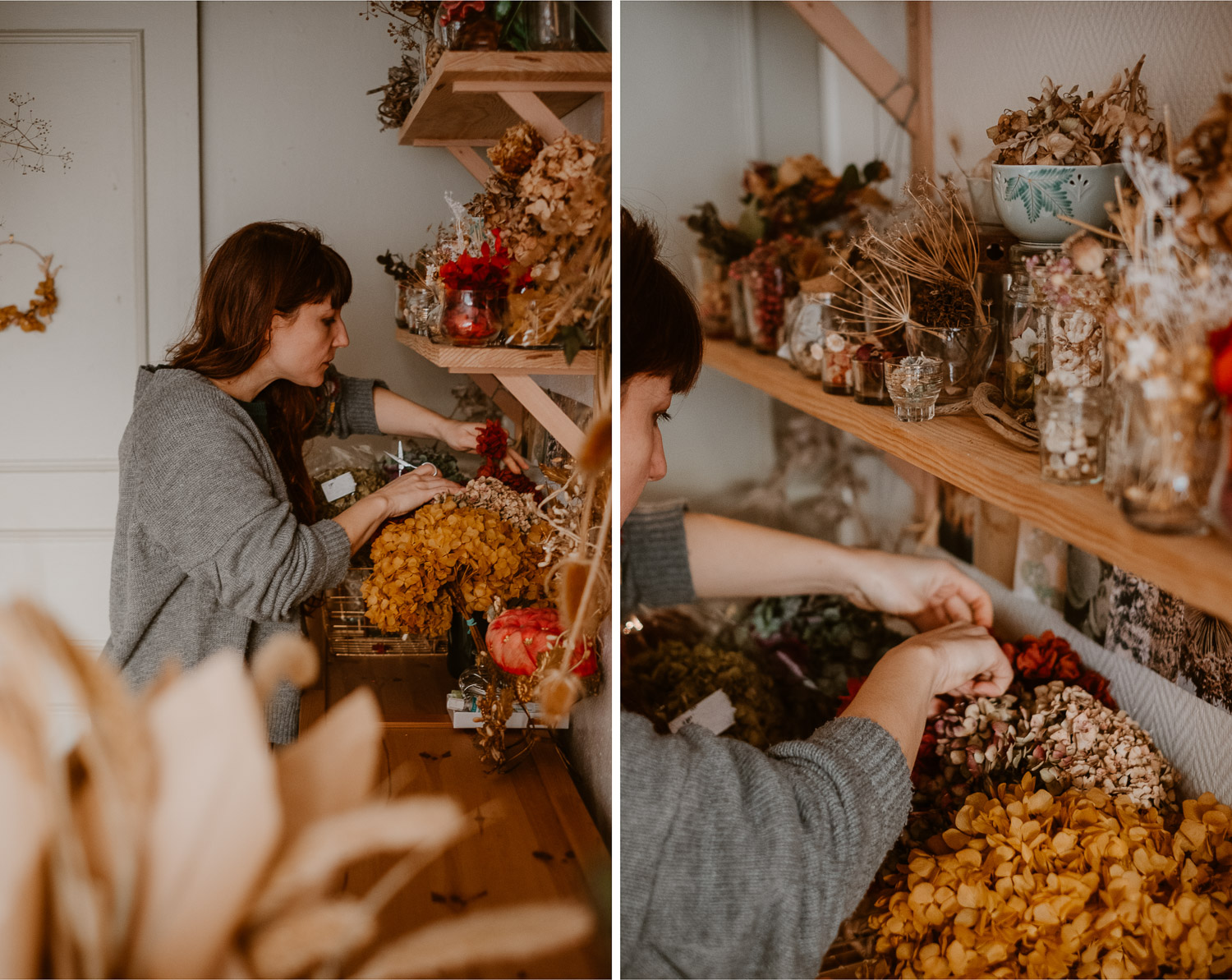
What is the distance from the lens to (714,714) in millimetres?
1348

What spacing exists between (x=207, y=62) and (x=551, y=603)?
2.13 ft

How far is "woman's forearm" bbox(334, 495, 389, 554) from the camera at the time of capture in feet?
3.17

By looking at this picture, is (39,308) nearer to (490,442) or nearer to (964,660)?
(490,442)

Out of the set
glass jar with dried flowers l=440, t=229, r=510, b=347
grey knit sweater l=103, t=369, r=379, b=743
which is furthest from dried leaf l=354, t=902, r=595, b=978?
glass jar with dried flowers l=440, t=229, r=510, b=347

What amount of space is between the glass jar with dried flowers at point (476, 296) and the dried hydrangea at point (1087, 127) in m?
0.61

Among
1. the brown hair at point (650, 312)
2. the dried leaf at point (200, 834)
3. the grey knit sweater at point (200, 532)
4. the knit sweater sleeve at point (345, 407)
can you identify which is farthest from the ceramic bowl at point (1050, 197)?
the dried leaf at point (200, 834)

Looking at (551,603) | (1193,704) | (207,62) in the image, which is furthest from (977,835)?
(207,62)

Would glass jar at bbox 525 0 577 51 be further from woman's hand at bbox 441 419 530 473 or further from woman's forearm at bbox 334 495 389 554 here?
woman's forearm at bbox 334 495 389 554

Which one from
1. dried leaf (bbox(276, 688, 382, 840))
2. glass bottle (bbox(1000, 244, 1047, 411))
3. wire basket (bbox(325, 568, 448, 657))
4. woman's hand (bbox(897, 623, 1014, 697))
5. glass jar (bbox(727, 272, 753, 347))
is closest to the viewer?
dried leaf (bbox(276, 688, 382, 840))

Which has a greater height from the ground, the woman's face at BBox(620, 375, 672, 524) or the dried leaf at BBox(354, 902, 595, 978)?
the woman's face at BBox(620, 375, 672, 524)

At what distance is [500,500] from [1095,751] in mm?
832

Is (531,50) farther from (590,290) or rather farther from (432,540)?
(432,540)

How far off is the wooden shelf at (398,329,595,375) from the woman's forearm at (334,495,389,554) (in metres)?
0.16

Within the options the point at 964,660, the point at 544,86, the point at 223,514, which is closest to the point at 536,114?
the point at 544,86
